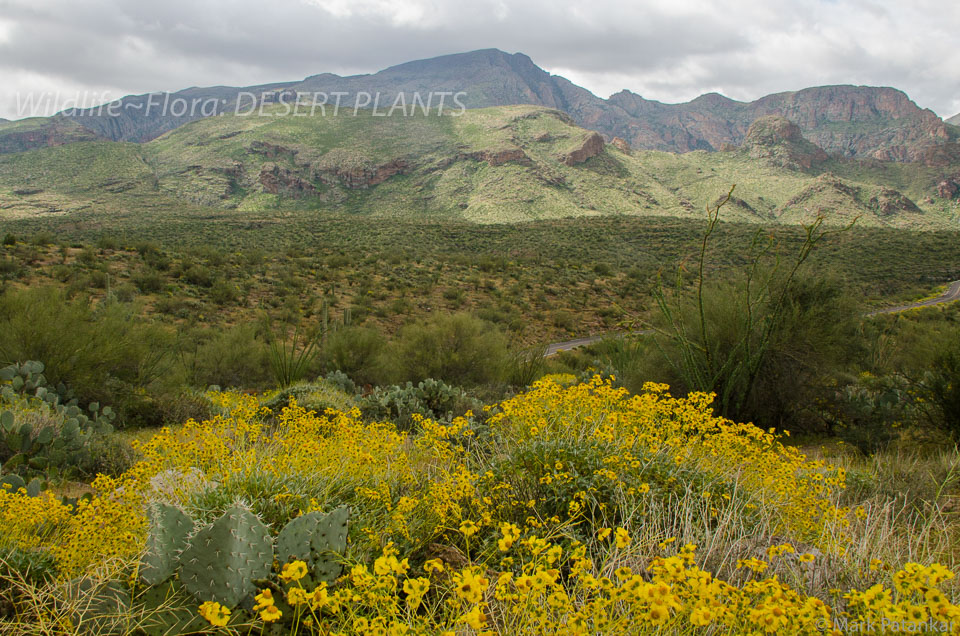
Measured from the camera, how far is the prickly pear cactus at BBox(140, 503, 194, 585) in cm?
261

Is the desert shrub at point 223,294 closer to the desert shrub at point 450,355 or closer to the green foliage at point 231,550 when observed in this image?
the desert shrub at point 450,355

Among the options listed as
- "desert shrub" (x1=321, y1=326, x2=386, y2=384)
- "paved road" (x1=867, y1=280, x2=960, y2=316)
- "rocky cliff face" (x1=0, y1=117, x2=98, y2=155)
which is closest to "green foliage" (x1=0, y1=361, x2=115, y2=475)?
"desert shrub" (x1=321, y1=326, x2=386, y2=384)

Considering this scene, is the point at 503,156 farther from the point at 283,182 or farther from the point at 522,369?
the point at 522,369

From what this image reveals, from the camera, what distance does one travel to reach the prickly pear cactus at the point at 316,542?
2746 millimetres

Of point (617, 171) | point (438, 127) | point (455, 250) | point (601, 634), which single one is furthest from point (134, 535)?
point (438, 127)

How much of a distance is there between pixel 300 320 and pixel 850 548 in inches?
838

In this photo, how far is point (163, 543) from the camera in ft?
8.77

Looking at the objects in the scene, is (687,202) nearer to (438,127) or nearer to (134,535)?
(438,127)

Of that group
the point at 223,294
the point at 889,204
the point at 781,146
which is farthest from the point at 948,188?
the point at 223,294

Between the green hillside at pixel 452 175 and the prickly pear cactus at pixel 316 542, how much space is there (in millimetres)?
72844

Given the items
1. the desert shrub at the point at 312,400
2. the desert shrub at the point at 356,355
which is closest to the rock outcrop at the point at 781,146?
the desert shrub at the point at 356,355

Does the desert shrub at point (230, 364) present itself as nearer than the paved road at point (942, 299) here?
Yes

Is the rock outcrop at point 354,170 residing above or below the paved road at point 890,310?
above

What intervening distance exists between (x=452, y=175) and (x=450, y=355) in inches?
3331
